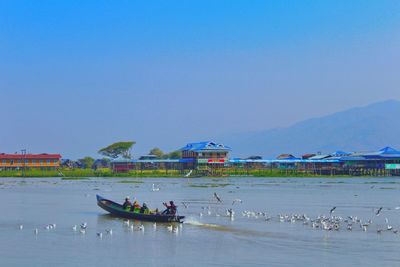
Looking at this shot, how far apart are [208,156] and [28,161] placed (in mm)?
35676

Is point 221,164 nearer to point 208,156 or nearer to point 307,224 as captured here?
point 208,156

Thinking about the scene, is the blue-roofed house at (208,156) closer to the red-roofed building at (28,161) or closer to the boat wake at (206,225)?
the red-roofed building at (28,161)

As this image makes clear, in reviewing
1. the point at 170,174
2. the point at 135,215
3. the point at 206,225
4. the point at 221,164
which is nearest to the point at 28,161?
the point at 170,174

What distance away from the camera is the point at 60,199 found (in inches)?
2360

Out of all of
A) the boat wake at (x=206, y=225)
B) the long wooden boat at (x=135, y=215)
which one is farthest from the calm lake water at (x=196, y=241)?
the long wooden boat at (x=135, y=215)

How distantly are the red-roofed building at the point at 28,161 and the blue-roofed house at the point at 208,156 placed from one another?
88.6 feet

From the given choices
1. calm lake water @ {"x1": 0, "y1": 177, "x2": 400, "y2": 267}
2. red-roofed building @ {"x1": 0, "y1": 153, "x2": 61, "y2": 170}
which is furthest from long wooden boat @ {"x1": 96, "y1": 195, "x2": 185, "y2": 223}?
red-roofed building @ {"x1": 0, "y1": 153, "x2": 61, "y2": 170}

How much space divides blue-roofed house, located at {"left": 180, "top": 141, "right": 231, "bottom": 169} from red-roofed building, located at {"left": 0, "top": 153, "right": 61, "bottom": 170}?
88.6 ft

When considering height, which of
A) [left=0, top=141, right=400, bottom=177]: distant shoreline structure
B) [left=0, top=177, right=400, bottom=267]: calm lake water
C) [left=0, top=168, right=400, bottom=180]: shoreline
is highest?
[left=0, top=141, right=400, bottom=177]: distant shoreline structure

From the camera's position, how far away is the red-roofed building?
463ft

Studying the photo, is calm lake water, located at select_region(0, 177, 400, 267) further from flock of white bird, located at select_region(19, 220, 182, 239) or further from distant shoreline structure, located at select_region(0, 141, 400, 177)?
distant shoreline structure, located at select_region(0, 141, 400, 177)

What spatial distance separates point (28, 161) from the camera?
14125cm

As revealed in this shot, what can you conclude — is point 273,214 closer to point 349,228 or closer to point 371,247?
point 349,228

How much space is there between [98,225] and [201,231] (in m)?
5.89
